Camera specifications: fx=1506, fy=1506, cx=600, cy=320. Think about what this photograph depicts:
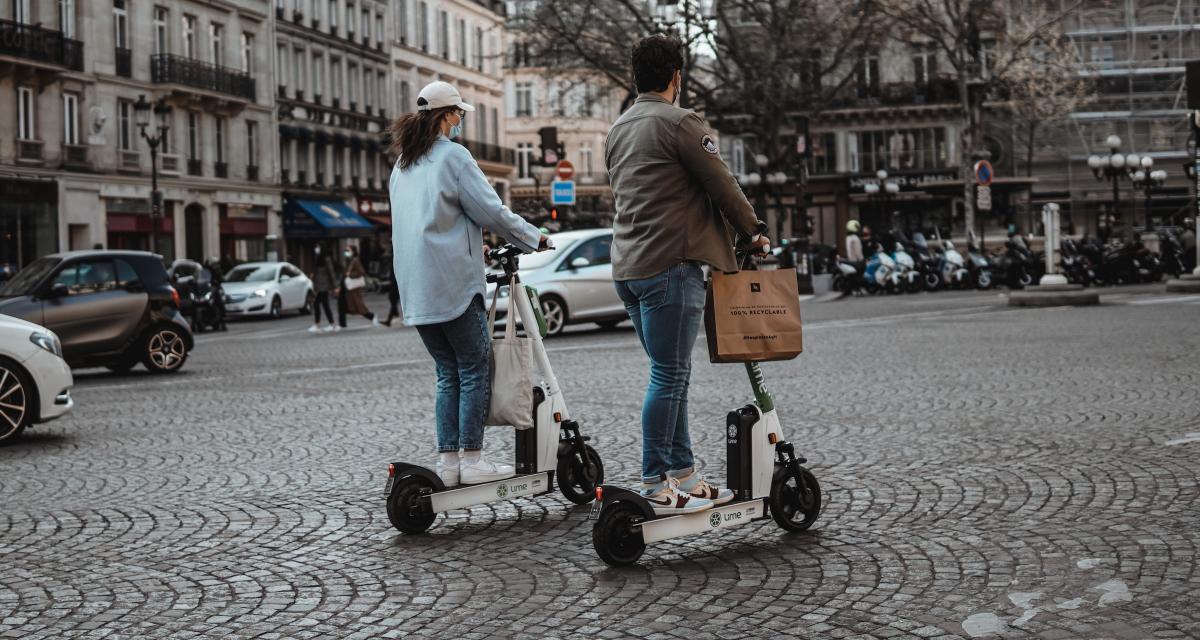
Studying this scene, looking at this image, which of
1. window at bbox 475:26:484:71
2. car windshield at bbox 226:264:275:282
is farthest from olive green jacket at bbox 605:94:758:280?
window at bbox 475:26:484:71

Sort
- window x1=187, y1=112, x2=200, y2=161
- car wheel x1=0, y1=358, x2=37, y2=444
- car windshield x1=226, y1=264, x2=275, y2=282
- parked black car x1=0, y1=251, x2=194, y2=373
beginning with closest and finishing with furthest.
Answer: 1. car wheel x1=0, y1=358, x2=37, y2=444
2. parked black car x1=0, y1=251, x2=194, y2=373
3. car windshield x1=226, y1=264, x2=275, y2=282
4. window x1=187, y1=112, x2=200, y2=161

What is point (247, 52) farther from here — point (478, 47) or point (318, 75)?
point (478, 47)

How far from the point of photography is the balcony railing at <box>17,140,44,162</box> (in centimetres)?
3953

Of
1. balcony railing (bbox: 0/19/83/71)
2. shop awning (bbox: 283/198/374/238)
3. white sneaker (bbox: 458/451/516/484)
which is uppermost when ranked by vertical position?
balcony railing (bbox: 0/19/83/71)

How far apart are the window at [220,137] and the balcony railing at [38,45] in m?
9.03

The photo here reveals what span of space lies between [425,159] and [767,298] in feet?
5.14

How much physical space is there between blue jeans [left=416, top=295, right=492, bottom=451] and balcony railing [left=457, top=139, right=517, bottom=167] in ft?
214

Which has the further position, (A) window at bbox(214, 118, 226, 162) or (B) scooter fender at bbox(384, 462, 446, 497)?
(A) window at bbox(214, 118, 226, 162)

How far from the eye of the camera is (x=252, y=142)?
176 ft

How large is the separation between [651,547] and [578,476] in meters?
0.87

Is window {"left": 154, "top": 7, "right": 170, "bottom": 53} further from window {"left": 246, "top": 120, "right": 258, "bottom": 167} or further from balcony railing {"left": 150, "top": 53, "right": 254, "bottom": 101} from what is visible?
window {"left": 246, "top": 120, "right": 258, "bottom": 167}

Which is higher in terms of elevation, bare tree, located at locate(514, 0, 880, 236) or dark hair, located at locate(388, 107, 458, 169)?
bare tree, located at locate(514, 0, 880, 236)

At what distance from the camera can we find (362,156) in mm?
63375

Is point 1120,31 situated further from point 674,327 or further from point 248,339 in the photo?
point 674,327
